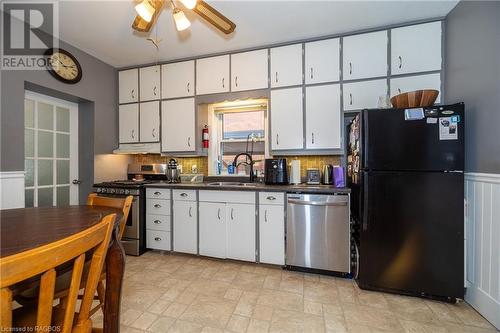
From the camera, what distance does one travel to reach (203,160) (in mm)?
3266

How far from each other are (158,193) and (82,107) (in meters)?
1.67

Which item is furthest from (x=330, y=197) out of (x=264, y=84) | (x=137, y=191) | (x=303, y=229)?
(x=137, y=191)

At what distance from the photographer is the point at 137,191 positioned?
2748mm

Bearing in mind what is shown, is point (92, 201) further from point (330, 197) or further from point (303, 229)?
point (330, 197)

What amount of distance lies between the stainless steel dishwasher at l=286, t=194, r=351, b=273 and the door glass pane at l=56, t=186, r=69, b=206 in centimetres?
285

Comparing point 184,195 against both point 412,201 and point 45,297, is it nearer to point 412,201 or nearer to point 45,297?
point 45,297

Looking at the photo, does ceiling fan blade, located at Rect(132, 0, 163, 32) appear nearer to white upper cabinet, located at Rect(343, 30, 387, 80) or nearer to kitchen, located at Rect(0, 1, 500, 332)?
kitchen, located at Rect(0, 1, 500, 332)

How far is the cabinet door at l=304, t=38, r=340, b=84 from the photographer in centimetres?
246

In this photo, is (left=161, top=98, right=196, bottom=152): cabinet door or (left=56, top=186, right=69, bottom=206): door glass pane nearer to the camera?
(left=56, top=186, right=69, bottom=206): door glass pane

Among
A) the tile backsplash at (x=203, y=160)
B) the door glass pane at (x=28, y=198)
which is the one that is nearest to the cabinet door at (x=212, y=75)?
the tile backsplash at (x=203, y=160)

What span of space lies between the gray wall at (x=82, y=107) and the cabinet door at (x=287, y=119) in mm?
2391

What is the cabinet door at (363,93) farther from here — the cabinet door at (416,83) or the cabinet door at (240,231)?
the cabinet door at (240,231)

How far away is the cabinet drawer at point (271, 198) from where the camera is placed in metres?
2.31

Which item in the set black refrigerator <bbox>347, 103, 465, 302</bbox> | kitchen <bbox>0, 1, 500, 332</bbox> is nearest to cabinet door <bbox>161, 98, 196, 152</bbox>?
kitchen <bbox>0, 1, 500, 332</bbox>
